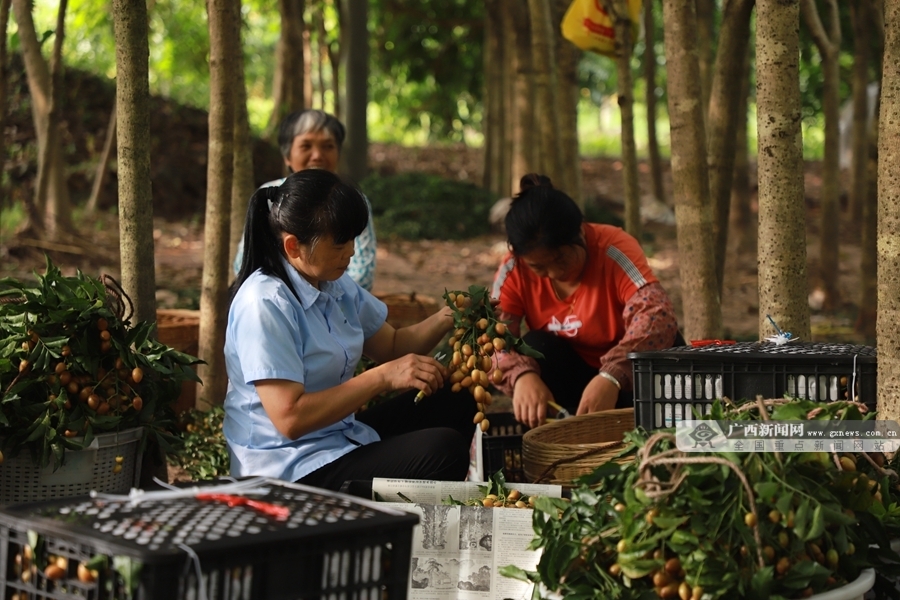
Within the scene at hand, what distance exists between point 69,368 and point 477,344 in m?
1.19

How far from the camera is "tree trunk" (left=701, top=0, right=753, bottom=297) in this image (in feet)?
15.2

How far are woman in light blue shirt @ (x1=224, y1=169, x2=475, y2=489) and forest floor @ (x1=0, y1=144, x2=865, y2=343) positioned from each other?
222 cm

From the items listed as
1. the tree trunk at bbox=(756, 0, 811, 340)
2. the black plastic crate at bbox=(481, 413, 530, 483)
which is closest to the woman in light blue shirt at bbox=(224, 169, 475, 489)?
the black plastic crate at bbox=(481, 413, 530, 483)

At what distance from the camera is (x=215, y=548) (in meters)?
1.81

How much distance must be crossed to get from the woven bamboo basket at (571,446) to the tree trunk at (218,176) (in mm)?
1589

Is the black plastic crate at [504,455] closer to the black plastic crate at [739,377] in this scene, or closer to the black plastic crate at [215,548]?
the black plastic crate at [739,377]

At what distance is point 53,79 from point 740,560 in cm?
543

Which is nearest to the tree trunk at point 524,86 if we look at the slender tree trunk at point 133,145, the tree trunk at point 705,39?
the tree trunk at point 705,39

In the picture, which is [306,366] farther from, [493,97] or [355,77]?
[493,97]

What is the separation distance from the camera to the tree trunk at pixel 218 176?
167 inches

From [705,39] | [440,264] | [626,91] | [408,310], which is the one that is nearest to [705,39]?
[705,39]

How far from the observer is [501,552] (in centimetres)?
248

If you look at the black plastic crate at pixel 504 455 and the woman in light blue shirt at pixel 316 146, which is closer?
the black plastic crate at pixel 504 455

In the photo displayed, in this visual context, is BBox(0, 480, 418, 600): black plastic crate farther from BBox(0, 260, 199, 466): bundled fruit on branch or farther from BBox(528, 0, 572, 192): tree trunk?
BBox(528, 0, 572, 192): tree trunk
